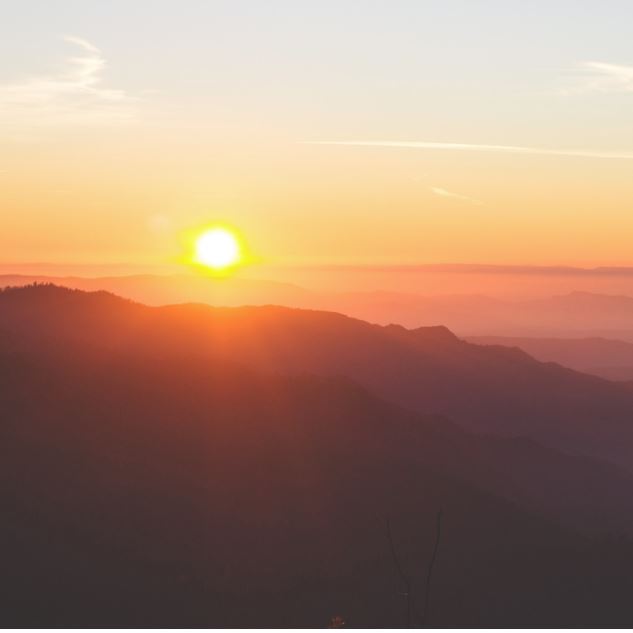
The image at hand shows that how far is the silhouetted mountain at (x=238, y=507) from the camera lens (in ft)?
129

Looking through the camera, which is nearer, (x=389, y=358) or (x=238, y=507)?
(x=238, y=507)

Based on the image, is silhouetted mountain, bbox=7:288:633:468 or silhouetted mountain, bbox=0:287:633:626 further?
silhouetted mountain, bbox=7:288:633:468

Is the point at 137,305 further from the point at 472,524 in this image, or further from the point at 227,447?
the point at 472,524

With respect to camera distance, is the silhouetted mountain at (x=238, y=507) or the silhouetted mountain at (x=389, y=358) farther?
the silhouetted mountain at (x=389, y=358)

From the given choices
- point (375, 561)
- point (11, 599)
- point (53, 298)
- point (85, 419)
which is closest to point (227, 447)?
point (85, 419)

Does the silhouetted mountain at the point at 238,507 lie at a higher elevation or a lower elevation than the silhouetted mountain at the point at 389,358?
lower

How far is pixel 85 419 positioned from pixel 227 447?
838cm

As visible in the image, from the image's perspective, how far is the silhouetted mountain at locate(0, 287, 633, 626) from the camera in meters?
39.5

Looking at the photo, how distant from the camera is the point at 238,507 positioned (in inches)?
2013

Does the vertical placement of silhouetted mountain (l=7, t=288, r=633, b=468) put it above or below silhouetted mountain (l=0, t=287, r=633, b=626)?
above

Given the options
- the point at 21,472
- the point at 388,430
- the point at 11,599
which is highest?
the point at 388,430

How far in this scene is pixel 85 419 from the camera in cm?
5519

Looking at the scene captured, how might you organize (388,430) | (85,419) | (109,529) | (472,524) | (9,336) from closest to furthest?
(109,529)
(85,419)
(472,524)
(9,336)
(388,430)

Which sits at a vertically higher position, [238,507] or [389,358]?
[389,358]
